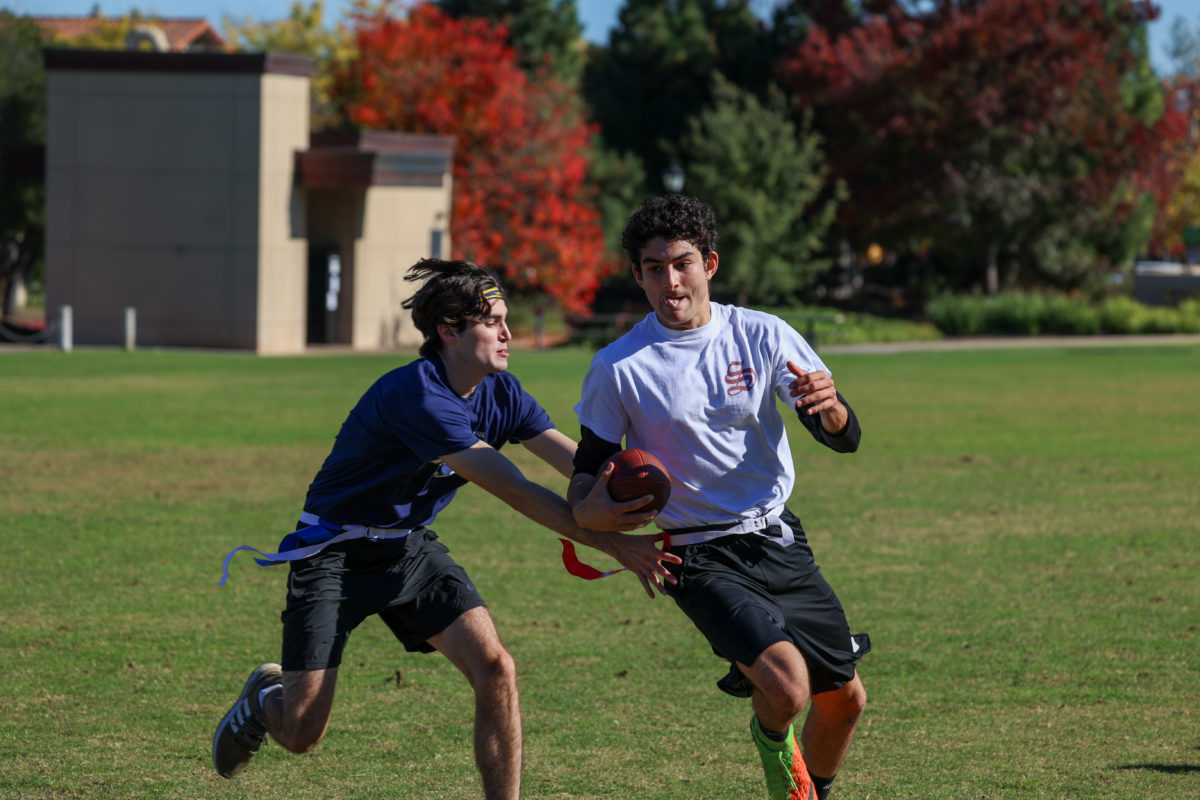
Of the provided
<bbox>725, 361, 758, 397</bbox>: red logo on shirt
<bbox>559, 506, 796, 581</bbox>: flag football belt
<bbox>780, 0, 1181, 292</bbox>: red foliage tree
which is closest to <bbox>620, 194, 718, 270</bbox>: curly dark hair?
<bbox>725, 361, 758, 397</bbox>: red logo on shirt

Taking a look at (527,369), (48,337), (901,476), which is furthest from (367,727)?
(48,337)

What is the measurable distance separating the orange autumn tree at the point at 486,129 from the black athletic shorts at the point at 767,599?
3650cm

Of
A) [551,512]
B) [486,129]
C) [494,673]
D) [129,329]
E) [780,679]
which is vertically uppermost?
[486,129]

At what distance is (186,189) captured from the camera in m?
35.2

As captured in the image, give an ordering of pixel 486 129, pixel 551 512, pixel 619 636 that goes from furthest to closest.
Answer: pixel 486 129
pixel 619 636
pixel 551 512

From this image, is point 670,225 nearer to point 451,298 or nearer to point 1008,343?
point 451,298

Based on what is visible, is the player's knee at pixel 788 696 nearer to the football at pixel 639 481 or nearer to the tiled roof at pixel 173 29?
the football at pixel 639 481

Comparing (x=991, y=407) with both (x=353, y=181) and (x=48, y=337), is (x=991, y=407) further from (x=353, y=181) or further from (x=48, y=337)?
(x=48, y=337)

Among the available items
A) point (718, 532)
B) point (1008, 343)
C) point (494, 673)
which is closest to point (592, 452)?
point (718, 532)

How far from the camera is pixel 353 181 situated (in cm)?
3575

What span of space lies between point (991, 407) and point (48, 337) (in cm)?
2186

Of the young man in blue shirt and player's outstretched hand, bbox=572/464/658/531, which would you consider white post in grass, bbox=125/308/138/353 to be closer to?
the young man in blue shirt

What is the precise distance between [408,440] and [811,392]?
4.61ft

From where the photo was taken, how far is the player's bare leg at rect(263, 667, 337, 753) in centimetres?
539
